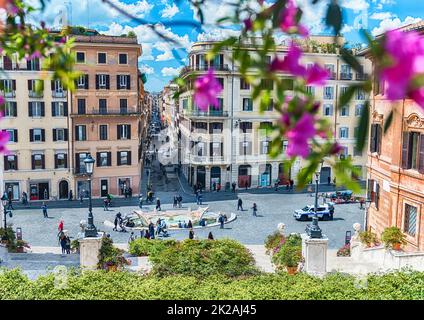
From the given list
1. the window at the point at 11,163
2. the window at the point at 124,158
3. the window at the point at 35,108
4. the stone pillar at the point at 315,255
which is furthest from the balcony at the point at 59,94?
the stone pillar at the point at 315,255

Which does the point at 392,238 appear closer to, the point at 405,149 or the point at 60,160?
the point at 405,149

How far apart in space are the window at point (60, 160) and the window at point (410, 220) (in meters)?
20.7

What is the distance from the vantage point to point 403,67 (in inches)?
44.4

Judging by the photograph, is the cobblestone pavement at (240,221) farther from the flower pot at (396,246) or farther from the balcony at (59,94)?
the balcony at (59,94)

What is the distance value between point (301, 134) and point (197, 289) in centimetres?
702

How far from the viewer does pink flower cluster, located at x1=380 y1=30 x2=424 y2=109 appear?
1.12 m

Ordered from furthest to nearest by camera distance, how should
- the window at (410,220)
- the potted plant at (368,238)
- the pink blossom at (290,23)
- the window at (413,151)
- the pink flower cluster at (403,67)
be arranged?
the potted plant at (368,238), the window at (410,220), the window at (413,151), the pink blossom at (290,23), the pink flower cluster at (403,67)

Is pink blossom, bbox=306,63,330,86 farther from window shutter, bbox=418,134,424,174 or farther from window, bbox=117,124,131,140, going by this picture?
window, bbox=117,124,131,140

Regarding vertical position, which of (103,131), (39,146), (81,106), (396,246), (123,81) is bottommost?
(396,246)

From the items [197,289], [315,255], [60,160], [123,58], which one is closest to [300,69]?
[197,289]

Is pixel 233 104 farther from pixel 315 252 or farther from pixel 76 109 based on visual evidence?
pixel 315 252

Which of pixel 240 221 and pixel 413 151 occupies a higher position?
pixel 413 151

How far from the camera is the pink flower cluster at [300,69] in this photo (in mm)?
1397
